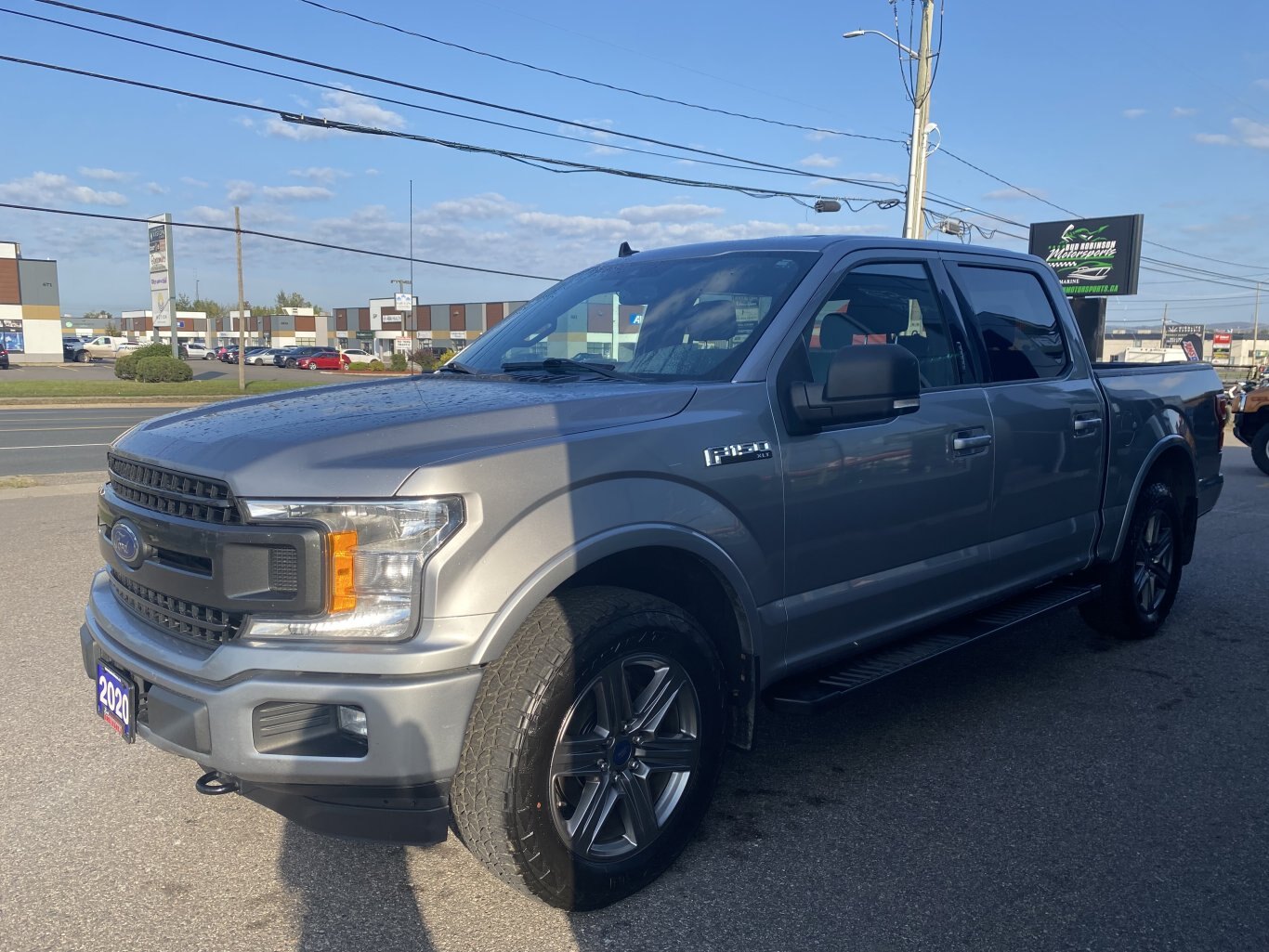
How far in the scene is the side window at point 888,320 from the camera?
3.71 m

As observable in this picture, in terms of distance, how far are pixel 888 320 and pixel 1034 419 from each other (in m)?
0.90

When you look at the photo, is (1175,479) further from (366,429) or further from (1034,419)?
(366,429)

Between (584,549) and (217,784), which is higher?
(584,549)

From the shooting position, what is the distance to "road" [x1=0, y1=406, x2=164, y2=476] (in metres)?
13.3

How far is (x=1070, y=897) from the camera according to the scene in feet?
9.82

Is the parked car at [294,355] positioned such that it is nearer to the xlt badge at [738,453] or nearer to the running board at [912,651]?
the running board at [912,651]

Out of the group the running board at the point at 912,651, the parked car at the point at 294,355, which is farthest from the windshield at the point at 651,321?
the parked car at the point at 294,355

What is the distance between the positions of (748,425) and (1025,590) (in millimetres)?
2144

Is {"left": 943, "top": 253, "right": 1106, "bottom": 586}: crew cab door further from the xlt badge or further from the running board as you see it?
the xlt badge

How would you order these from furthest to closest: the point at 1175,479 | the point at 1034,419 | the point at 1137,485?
the point at 1175,479 < the point at 1137,485 < the point at 1034,419

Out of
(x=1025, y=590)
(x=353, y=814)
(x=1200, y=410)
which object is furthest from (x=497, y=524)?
(x=1200, y=410)

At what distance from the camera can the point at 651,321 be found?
384cm

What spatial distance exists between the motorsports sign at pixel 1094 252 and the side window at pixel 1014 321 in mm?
34657

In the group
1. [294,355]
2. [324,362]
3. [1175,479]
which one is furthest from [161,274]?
[1175,479]
